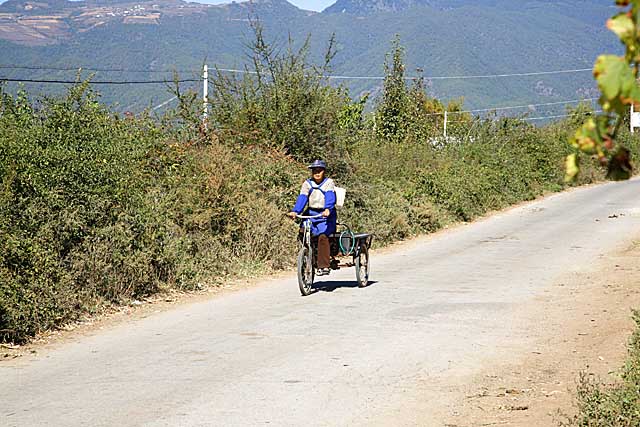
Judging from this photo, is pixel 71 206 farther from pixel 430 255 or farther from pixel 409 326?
pixel 430 255

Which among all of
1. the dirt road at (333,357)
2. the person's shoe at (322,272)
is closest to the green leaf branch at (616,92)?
the dirt road at (333,357)

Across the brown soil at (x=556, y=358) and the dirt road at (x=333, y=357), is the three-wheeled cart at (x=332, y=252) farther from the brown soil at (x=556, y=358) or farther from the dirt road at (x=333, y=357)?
the brown soil at (x=556, y=358)

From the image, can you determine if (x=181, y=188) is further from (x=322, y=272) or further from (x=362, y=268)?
(x=362, y=268)

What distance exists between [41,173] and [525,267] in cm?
930

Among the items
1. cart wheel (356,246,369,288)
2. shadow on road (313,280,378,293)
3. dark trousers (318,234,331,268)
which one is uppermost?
dark trousers (318,234,331,268)

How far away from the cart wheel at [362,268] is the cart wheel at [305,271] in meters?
0.92

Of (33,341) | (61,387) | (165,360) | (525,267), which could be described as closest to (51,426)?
(61,387)

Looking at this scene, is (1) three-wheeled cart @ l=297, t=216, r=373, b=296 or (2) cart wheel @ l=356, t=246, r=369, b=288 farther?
(2) cart wheel @ l=356, t=246, r=369, b=288

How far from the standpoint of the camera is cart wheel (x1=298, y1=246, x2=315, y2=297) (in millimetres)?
13727

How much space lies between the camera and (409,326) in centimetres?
1137

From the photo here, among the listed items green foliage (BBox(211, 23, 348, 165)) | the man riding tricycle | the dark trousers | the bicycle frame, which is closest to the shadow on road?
the man riding tricycle

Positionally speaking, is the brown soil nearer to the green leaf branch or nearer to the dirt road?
the dirt road

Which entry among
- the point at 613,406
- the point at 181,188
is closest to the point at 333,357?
the point at 613,406

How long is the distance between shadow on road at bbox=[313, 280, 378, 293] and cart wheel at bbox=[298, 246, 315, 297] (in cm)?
55
